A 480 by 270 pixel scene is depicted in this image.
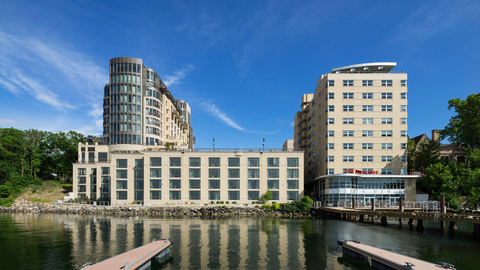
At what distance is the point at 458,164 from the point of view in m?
73.1

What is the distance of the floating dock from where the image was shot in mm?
19250

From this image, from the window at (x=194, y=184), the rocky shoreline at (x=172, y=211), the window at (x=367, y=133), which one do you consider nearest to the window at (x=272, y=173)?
the rocky shoreline at (x=172, y=211)

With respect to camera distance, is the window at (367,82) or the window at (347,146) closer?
the window at (347,146)

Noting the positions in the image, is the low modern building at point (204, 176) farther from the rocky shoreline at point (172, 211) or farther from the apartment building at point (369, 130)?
the apartment building at point (369, 130)

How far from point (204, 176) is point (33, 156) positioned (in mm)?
76990

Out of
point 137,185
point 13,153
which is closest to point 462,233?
point 137,185

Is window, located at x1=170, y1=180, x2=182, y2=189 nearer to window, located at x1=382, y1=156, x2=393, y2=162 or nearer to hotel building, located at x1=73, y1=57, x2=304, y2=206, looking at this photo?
hotel building, located at x1=73, y1=57, x2=304, y2=206

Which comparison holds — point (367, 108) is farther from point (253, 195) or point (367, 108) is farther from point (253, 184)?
point (253, 195)

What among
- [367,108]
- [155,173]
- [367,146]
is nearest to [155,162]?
[155,173]

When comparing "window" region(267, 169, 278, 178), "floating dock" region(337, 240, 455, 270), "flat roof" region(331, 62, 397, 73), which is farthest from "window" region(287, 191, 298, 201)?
"floating dock" region(337, 240, 455, 270)

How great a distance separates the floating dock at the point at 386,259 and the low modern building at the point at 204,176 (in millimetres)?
54202

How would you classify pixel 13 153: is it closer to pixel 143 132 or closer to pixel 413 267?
pixel 143 132

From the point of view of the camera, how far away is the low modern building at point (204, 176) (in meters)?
80.9

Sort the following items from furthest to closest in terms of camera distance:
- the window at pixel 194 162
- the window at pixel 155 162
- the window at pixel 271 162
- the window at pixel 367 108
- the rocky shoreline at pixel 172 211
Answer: the window at pixel 271 162
the window at pixel 194 162
the window at pixel 155 162
the window at pixel 367 108
the rocky shoreline at pixel 172 211
